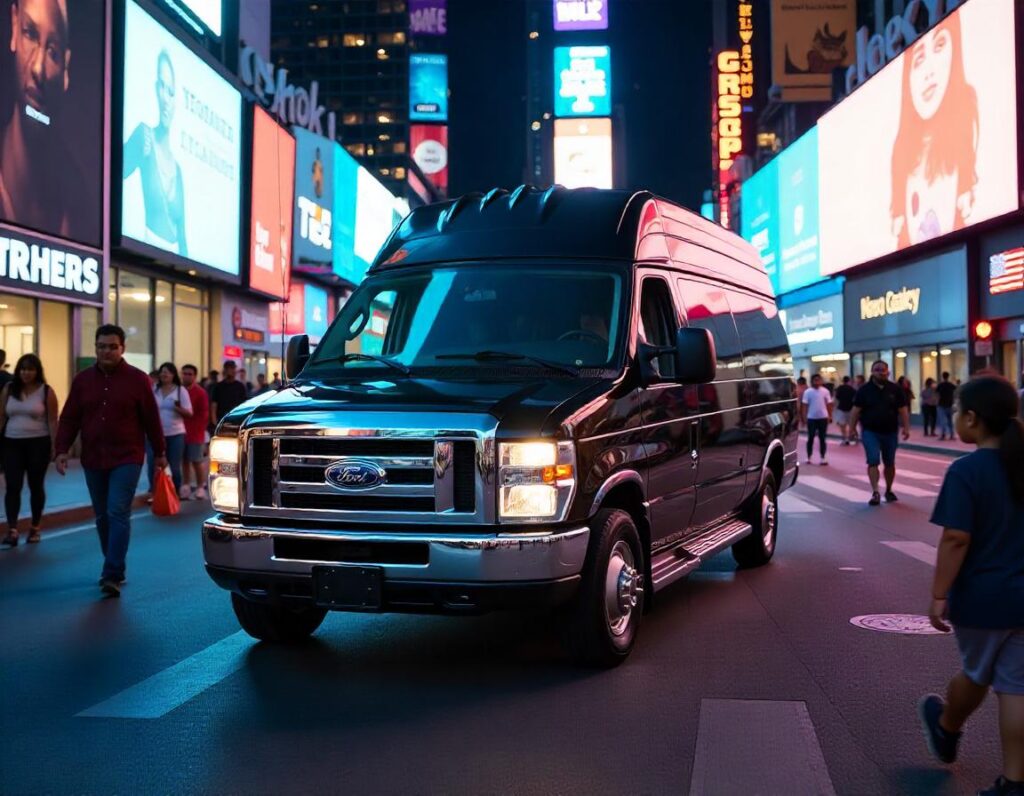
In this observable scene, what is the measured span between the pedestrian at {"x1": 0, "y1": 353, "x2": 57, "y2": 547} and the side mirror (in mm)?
4787

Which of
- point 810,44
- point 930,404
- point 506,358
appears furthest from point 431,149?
point 506,358

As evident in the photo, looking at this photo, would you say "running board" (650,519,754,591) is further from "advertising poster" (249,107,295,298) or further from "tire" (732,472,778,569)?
"advertising poster" (249,107,295,298)

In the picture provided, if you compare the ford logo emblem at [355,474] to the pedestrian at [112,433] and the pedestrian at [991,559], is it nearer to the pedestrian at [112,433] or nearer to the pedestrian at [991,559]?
the pedestrian at [991,559]

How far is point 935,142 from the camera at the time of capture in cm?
3866

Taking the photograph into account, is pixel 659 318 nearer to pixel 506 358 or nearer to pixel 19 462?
pixel 506 358

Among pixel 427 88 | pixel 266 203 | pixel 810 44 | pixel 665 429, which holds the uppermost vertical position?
pixel 427 88

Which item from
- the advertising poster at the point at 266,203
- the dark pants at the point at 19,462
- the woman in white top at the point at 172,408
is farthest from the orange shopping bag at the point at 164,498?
the advertising poster at the point at 266,203

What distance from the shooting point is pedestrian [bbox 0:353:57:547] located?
10711 millimetres

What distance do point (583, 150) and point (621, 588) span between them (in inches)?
4678

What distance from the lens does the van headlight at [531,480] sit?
Result: 520 cm

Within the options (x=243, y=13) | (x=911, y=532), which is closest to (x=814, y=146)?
(x=243, y=13)

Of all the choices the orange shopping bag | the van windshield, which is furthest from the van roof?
the orange shopping bag

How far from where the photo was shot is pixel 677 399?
676cm

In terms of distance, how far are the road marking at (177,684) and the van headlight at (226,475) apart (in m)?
0.85
